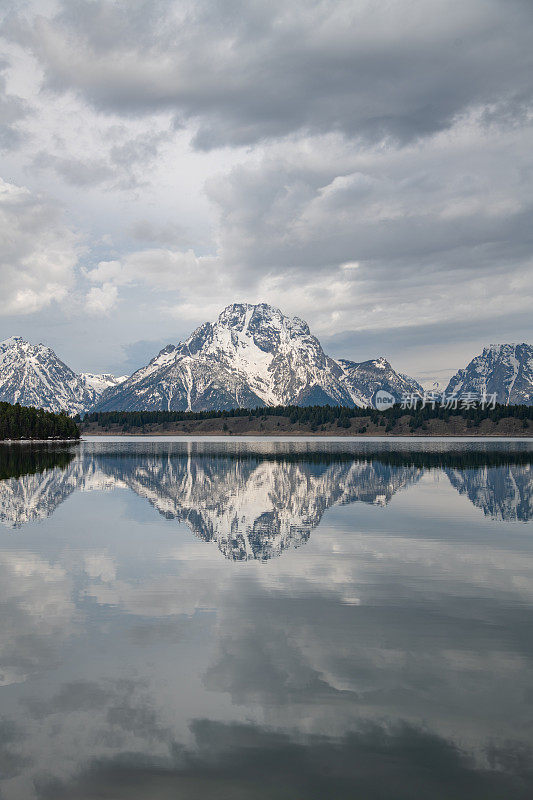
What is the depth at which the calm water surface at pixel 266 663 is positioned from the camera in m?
13.4

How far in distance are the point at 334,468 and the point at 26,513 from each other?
67.9 meters

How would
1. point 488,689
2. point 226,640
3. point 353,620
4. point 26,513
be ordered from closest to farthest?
1. point 488,689
2. point 226,640
3. point 353,620
4. point 26,513

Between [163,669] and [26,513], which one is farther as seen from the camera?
[26,513]

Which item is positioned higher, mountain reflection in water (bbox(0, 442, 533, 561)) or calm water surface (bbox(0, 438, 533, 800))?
calm water surface (bbox(0, 438, 533, 800))

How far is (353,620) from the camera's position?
24.0 metres

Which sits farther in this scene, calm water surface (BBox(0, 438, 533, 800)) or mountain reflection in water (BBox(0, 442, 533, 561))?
mountain reflection in water (BBox(0, 442, 533, 561))

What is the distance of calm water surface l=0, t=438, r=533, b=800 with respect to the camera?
13.4 meters

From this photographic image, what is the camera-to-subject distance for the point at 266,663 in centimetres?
1938

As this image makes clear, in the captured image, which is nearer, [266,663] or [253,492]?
[266,663]

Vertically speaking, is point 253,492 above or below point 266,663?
below

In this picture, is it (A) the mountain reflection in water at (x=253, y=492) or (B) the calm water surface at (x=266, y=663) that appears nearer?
(B) the calm water surface at (x=266, y=663)

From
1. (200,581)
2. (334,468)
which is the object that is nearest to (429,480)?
(334,468)

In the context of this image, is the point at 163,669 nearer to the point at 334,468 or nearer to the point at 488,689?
the point at 488,689

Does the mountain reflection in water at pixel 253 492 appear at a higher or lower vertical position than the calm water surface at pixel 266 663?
lower
